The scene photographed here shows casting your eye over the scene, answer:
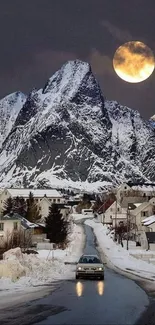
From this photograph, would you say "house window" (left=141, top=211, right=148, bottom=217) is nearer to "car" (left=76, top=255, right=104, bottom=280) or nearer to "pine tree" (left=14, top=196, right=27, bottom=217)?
"pine tree" (left=14, top=196, right=27, bottom=217)

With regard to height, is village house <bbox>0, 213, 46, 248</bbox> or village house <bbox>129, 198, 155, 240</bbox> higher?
village house <bbox>129, 198, 155, 240</bbox>

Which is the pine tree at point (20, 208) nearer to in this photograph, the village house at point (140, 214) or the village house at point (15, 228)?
the village house at point (140, 214)

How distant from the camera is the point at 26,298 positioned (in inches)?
818

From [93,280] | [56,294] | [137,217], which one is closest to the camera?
[56,294]

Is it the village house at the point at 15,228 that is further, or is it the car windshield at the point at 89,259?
the village house at the point at 15,228

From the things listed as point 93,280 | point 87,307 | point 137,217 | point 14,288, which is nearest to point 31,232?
point 137,217

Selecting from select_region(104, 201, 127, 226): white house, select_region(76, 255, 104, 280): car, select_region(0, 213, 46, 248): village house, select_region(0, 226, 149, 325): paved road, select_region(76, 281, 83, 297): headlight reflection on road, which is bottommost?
select_region(0, 226, 149, 325): paved road

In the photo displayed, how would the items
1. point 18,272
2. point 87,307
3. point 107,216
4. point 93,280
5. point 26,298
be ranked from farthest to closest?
1. point 107,216
2. point 93,280
3. point 18,272
4. point 26,298
5. point 87,307

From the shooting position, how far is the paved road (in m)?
15.6

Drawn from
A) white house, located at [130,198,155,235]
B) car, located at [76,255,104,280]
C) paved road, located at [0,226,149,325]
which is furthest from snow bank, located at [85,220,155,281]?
paved road, located at [0,226,149,325]

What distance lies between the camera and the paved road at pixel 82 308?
1564 centimetres

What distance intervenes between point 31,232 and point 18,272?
63997mm

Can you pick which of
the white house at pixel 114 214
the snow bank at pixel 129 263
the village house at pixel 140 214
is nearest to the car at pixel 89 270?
the snow bank at pixel 129 263

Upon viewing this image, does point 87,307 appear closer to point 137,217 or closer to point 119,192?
point 137,217
